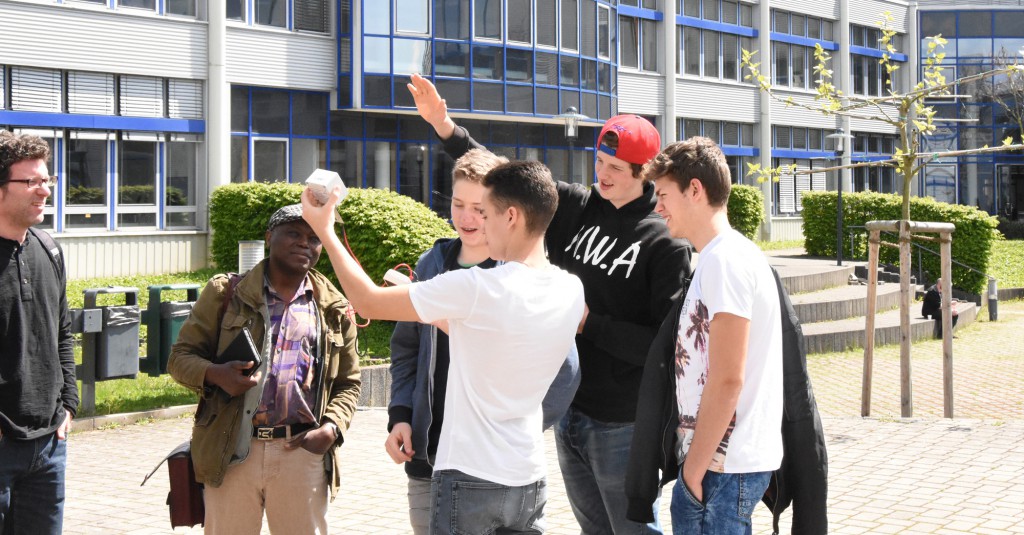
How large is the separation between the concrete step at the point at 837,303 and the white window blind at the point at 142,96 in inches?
551

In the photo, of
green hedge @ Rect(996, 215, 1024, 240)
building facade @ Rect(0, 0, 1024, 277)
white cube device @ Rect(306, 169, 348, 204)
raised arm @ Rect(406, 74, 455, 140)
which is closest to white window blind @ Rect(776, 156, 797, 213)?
building facade @ Rect(0, 0, 1024, 277)

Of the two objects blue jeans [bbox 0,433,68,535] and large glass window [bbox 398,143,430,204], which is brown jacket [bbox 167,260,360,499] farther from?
large glass window [bbox 398,143,430,204]

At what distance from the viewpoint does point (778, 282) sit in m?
3.87

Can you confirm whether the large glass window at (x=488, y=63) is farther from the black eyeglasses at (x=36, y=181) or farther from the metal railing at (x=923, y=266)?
the black eyeglasses at (x=36, y=181)

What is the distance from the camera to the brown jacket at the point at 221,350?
4.52 meters

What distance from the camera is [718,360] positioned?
358 centimetres

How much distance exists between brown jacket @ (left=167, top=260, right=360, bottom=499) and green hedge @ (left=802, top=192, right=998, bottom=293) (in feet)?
74.6

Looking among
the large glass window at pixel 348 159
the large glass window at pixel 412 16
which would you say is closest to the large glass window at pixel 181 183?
the large glass window at pixel 348 159

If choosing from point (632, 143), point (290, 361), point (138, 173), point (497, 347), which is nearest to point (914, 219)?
point (138, 173)

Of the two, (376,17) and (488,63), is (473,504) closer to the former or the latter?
(376,17)

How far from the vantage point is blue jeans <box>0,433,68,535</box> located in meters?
4.34

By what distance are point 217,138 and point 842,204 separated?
1583 centimetres

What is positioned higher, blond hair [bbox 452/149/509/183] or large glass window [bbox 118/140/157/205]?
large glass window [bbox 118/140/157/205]

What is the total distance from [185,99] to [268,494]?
22542 mm
